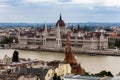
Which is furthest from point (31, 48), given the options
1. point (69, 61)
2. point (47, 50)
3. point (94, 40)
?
point (69, 61)

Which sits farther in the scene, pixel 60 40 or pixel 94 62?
pixel 60 40

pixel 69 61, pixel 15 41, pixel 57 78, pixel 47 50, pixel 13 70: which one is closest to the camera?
pixel 57 78

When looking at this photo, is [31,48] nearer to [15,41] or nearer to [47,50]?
[47,50]

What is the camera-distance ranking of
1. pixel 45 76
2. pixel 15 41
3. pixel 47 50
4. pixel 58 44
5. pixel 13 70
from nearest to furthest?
pixel 45 76 → pixel 13 70 → pixel 47 50 → pixel 58 44 → pixel 15 41

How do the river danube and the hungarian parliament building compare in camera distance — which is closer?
the river danube

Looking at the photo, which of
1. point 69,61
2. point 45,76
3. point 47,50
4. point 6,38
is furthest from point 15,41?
point 45,76

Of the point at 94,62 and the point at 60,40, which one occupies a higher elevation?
the point at 94,62

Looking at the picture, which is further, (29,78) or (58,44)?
(58,44)

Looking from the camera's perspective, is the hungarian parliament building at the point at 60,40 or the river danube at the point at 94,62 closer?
the river danube at the point at 94,62
